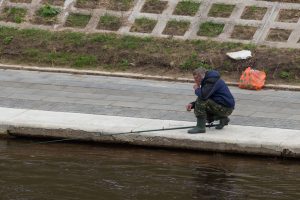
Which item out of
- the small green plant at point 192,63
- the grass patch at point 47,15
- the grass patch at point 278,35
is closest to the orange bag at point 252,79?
the small green plant at point 192,63

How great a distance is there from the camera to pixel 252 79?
16.7 m

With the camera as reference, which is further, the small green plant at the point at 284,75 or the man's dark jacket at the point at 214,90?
the small green plant at the point at 284,75

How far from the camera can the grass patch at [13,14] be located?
19891 millimetres

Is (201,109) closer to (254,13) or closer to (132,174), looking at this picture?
(132,174)

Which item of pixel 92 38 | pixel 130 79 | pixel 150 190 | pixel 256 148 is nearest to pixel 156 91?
pixel 130 79

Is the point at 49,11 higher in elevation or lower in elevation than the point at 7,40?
higher

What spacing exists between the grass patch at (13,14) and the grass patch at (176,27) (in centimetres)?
342

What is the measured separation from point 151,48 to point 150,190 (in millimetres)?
7084

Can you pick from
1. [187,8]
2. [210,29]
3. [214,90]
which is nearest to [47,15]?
[187,8]

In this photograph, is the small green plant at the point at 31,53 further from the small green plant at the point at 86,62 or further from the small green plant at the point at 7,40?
the small green plant at the point at 86,62

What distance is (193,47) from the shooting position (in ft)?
59.6

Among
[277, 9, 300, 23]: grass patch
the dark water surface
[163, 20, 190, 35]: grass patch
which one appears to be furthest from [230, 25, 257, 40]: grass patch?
the dark water surface

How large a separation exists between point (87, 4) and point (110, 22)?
88 centimetres

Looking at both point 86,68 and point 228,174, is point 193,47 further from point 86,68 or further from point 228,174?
point 228,174
